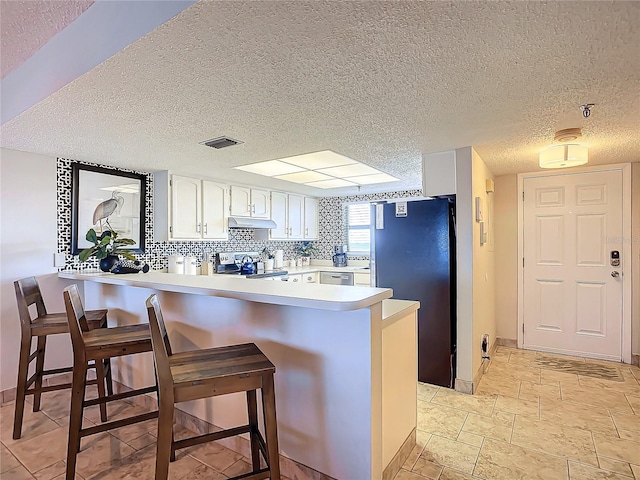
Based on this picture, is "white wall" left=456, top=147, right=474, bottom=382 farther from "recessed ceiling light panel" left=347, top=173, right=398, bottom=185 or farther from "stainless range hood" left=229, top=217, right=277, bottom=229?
"stainless range hood" left=229, top=217, right=277, bottom=229

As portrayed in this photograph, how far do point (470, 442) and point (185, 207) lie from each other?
3.33m

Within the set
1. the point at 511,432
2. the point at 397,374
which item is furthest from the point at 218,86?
the point at 511,432

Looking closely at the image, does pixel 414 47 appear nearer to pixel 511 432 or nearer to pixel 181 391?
pixel 181 391

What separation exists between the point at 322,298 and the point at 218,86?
1.13 metres

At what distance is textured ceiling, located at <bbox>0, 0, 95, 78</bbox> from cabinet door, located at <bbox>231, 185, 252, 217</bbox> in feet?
8.07

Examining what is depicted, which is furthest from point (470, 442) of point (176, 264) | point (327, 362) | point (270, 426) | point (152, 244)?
point (152, 244)

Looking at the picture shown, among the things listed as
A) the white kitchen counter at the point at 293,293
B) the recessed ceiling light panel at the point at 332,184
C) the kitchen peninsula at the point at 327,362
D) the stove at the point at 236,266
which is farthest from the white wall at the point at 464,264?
the stove at the point at 236,266

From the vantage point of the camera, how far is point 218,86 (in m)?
1.66

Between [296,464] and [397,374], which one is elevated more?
[397,374]

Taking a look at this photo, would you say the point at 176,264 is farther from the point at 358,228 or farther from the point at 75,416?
the point at 358,228

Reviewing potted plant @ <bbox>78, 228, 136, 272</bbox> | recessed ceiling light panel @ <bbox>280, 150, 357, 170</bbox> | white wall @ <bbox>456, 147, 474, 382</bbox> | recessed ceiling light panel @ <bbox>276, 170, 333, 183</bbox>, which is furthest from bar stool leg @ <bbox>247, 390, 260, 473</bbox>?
recessed ceiling light panel @ <bbox>276, 170, 333, 183</bbox>

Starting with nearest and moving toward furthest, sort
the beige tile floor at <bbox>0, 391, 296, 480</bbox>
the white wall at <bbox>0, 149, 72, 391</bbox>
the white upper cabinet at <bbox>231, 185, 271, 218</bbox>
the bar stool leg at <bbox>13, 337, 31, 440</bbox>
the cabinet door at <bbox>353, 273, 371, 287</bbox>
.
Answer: the beige tile floor at <bbox>0, 391, 296, 480</bbox> < the bar stool leg at <bbox>13, 337, 31, 440</bbox> < the white wall at <bbox>0, 149, 72, 391</bbox> < the white upper cabinet at <bbox>231, 185, 271, 218</bbox> < the cabinet door at <bbox>353, 273, 371, 287</bbox>

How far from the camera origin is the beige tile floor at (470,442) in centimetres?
185

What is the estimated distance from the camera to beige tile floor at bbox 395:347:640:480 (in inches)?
73.4
